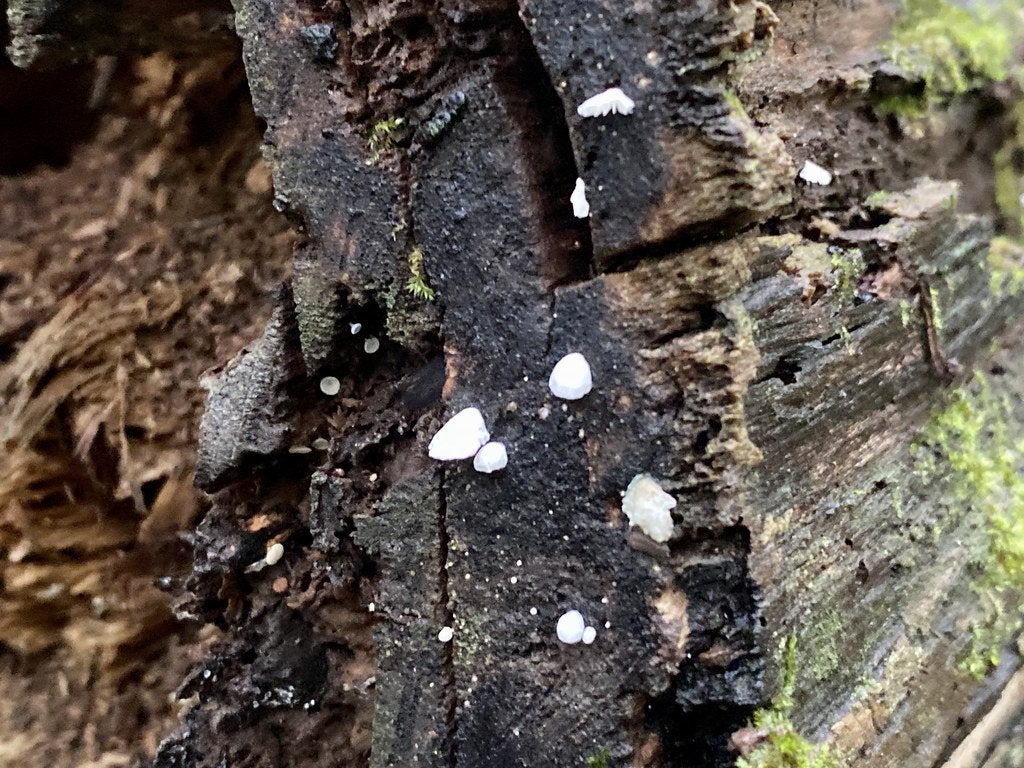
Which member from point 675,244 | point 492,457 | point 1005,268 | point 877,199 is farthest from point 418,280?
point 1005,268

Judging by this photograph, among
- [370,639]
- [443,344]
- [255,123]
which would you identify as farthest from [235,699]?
[255,123]

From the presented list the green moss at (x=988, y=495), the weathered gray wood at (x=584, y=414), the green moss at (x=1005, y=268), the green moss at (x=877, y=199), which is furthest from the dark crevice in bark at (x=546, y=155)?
the green moss at (x=1005, y=268)

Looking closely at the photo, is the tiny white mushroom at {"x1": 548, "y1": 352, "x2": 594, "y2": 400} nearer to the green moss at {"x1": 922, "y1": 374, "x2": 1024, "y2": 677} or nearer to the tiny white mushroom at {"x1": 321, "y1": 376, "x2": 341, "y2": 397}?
the tiny white mushroom at {"x1": 321, "y1": 376, "x2": 341, "y2": 397}

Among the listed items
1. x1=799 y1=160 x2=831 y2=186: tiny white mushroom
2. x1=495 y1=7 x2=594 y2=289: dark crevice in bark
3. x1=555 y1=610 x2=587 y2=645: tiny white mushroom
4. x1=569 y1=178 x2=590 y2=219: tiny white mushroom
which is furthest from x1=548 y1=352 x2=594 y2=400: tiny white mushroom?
x1=799 y1=160 x2=831 y2=186: tiny white mushroom

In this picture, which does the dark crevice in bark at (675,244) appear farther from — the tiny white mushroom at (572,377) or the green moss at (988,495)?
the green moss at (988,495)

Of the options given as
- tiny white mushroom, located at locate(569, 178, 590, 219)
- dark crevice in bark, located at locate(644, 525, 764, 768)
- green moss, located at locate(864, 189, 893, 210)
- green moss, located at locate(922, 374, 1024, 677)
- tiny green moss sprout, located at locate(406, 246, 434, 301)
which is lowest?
green moss, located at locate(922, 374, 1024, 677)

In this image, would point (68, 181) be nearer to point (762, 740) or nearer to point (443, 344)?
point (443, 344)
